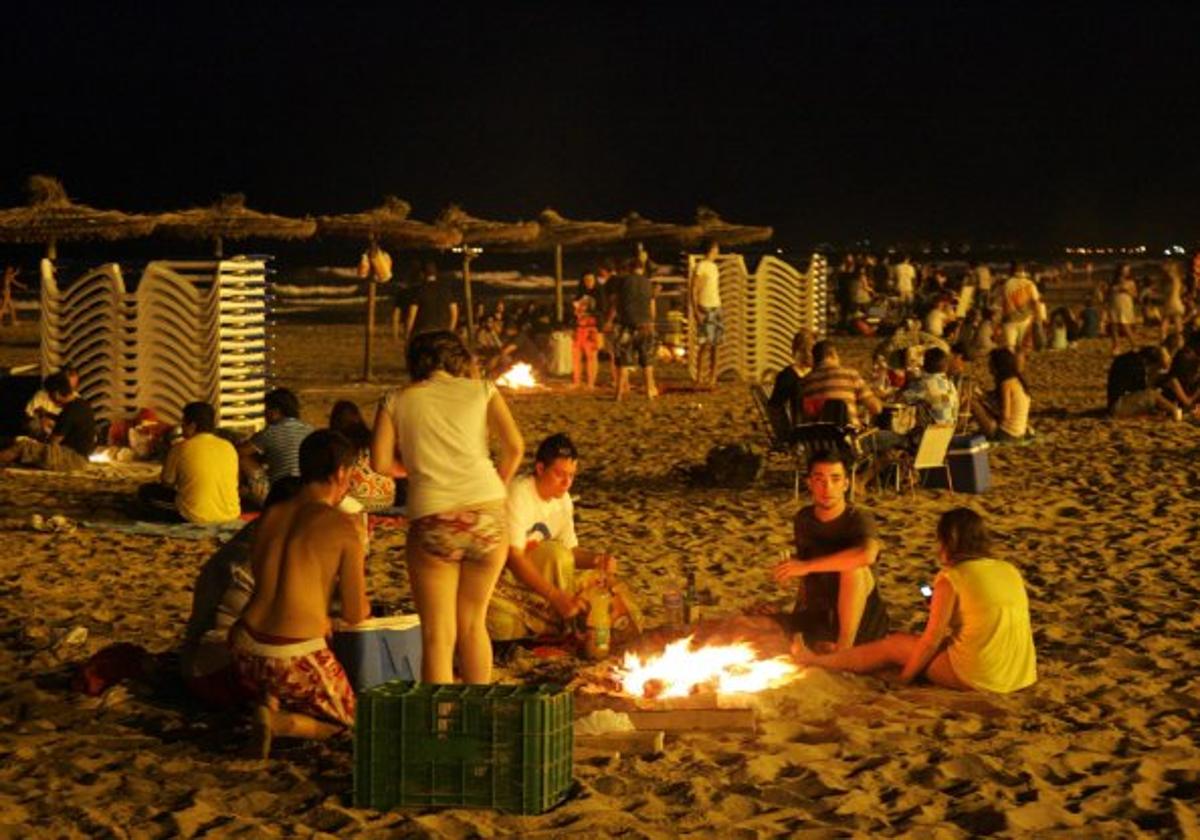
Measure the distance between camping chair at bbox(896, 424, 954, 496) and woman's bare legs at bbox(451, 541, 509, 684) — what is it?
6.06 meters

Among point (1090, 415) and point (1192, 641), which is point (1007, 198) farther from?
point (1192, 641)

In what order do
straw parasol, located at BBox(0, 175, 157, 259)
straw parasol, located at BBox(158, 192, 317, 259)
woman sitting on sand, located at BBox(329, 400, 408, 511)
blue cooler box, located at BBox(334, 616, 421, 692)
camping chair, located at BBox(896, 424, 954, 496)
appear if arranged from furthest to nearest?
straw parasol, located at BBox(158, 192, 317, 259), straw parasol, located at BBox(0, 175, 157, 259), camping chair, located at BBox(896, 424, 954, 496), woman sitting on sand, located at BBox(329, 400, 408, 511), blue cooler box, located at BBox(334, 616, 421, 692)

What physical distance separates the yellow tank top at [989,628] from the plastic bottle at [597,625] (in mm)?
1467

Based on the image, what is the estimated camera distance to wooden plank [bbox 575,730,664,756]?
5.74 meters

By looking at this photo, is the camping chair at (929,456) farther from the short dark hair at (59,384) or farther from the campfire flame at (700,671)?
the short dark hair at (59,384)

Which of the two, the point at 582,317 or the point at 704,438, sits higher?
the point at 582,317

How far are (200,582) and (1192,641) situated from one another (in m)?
4.35

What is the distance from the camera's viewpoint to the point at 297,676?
578cm

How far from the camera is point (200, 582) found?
6.43 meters

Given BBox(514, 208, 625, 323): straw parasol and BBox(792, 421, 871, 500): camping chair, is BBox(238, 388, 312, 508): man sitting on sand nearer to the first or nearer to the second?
BBox(792, 421, 871, 500): camping chair

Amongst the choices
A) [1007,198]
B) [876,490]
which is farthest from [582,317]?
[1007,198]

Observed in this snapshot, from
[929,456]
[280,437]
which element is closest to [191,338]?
[280,437]

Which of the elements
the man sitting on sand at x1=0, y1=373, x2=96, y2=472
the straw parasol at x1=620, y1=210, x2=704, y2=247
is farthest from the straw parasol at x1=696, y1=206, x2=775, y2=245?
the man sitting on sand at x1=0, y1=373, x2=96, y2=472

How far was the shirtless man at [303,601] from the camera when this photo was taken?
5.74 metres
